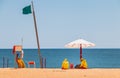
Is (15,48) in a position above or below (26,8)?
below
